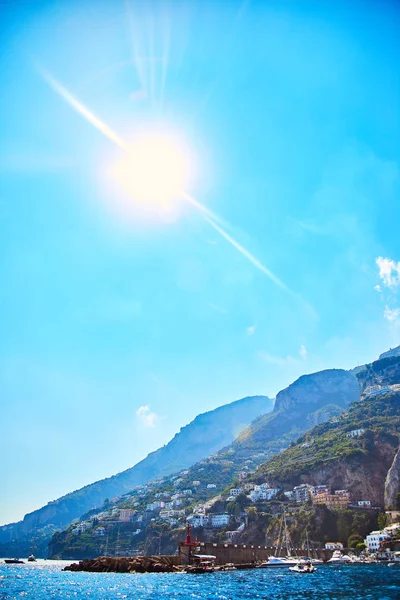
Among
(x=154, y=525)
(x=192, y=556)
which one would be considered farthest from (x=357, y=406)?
(x=192, y=556)

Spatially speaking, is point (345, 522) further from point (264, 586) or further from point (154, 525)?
point (154, 525)

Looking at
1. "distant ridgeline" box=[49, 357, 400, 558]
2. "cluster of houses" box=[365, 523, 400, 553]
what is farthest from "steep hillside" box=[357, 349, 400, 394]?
"cluster of houses" box=[365, 523, 400, 553]

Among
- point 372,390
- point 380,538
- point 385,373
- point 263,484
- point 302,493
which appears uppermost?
point 385,373

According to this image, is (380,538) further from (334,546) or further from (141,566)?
(141,566)

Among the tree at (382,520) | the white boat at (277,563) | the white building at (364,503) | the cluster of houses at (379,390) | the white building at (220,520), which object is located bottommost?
the white boat at (277,563)

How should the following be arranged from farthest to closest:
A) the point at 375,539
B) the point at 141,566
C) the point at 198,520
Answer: the point at 198,520 < the point at 375,539 < the point at 141,566

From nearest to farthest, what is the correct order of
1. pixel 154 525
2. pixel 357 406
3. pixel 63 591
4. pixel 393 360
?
pixel 63 591, pixel 154 525, pixel 357 406, pixel 393 360

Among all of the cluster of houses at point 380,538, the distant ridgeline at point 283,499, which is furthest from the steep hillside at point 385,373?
the cluster of houses at point 380,538

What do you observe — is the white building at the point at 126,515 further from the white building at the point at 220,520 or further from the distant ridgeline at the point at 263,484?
the white building at the point at 220,520

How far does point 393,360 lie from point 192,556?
14847 cm

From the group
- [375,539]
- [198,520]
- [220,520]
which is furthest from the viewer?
[198,520]

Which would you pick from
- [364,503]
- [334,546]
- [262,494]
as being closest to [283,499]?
[262,494]

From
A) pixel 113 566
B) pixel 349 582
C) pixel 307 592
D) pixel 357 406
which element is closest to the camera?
pixel 307 592

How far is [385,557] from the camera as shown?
7375 cm
